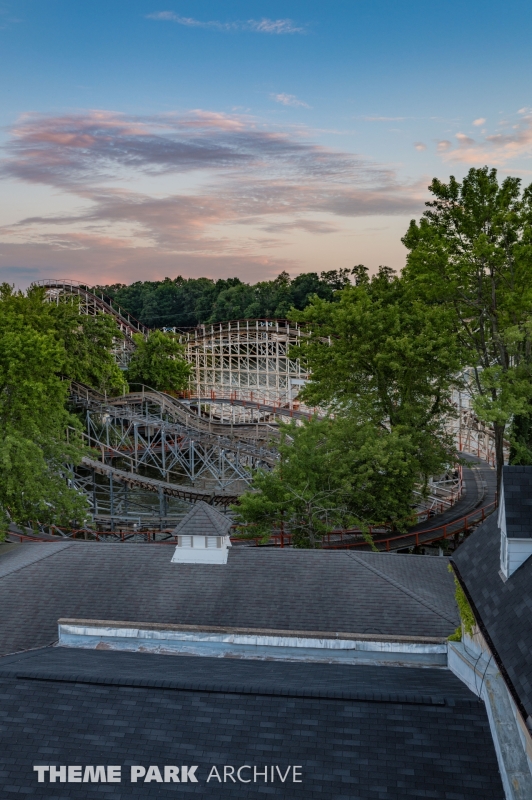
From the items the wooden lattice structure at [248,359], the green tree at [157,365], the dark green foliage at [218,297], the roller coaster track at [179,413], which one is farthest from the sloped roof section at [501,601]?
the dark green foliage at [218,297]

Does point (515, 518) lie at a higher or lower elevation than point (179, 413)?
higher

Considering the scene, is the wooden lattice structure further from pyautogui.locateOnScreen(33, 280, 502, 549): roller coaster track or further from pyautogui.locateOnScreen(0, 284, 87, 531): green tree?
pyautogui.locateOnScreen(0, 284, 87, 531): green tree

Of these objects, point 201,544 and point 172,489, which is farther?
point 172,489

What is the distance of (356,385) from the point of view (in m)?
27.6

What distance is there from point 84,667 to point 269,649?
3.30 metres

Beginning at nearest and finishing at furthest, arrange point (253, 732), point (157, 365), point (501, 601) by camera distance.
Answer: point (253, 732) < point (501, 601) < point (157, 365)

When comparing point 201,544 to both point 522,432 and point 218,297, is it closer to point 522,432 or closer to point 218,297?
point 522,432

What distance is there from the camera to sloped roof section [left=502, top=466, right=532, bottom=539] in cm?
1007

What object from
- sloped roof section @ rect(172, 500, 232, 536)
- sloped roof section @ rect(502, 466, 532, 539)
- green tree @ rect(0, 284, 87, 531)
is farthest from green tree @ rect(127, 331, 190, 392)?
sloped roof section @ rect(502, 466, 532, 539)

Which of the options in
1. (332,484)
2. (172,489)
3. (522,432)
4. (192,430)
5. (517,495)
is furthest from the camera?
(192,430)

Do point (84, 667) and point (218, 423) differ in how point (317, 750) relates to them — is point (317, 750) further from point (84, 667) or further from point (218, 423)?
point (218, 423)

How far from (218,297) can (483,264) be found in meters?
109

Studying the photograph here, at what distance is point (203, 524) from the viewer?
15664 mm

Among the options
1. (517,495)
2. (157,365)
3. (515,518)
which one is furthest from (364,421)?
(157,365)
